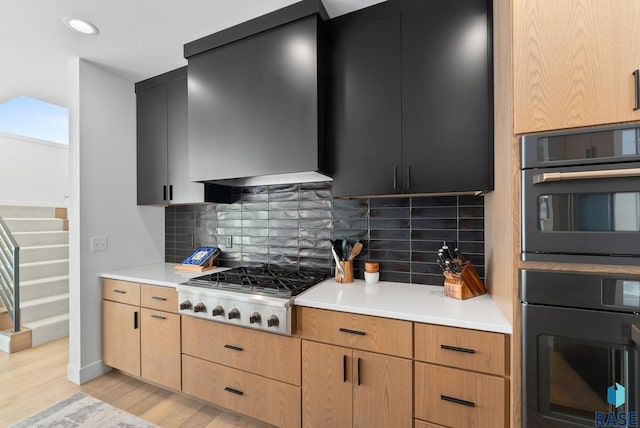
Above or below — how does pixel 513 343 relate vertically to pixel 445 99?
below

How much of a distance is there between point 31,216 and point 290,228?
14.1 feet

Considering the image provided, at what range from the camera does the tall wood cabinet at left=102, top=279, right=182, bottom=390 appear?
6.42 feet

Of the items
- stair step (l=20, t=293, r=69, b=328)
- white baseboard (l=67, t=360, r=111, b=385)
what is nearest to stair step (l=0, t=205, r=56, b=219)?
stair step (l=20, t=293, r=69, b=328)

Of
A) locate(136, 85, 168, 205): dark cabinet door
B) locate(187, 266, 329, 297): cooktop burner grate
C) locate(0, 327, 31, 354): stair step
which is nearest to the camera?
locate(187, 266, 329, 297): cooktop burner grate

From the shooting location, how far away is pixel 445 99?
58.0 inches

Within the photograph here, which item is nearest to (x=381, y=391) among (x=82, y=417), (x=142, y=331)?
(x=142, y=331)

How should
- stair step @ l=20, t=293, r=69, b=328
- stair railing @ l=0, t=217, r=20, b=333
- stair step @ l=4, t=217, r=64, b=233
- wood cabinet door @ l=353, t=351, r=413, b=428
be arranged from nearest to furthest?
wood cabinet door @ l=353, t=351, r=413, b=428 < stair railing @ l=0, t=217, r=20, b=333 < stair step @ l=20, t=293, r=69, b=328 < stair step @ l=4, t=217, r=64, b=233

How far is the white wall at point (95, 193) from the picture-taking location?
2234 mm

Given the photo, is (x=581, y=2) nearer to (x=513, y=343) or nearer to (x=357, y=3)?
(x=357, y=3)

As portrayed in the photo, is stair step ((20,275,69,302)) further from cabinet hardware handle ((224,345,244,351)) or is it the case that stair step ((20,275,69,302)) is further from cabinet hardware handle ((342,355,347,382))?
cabinet hardware handle ((342,355,347,382))

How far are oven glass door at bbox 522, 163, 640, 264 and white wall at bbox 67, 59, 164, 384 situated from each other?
2908mm

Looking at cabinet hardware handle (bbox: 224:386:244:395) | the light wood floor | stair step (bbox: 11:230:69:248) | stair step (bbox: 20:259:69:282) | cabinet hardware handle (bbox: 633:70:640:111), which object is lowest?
the light wood floor

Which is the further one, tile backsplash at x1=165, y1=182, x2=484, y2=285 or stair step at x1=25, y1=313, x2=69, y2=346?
stair step at x1=25, y1=313, x2=69, y2=346

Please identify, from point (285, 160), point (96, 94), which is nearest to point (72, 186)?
point (96, 94)
